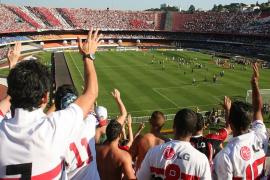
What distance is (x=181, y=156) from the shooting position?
14.2 feet

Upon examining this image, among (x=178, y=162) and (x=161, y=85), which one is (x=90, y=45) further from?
(x=161, y=85)

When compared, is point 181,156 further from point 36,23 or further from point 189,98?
point 36,23

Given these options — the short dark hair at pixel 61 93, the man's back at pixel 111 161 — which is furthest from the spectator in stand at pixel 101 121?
the short dark hair at pixel 61 93

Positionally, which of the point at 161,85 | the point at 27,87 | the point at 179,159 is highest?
the point at 27,87

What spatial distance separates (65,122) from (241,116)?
2.70m

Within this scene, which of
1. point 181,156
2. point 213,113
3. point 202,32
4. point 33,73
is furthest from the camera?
point 202,32

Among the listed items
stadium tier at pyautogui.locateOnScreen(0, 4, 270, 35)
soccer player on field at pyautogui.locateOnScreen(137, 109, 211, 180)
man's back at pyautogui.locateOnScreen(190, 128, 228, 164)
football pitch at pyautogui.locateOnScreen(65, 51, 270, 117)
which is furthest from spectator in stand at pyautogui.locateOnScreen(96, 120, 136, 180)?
stadium tier at pyautogui.locateOnScreen(0, 4, 270, 35)

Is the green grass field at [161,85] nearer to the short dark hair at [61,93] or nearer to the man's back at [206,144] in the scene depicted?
the man's back at [206,144]

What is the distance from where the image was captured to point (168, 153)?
440 centimetres

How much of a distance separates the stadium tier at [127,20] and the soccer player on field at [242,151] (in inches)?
3206

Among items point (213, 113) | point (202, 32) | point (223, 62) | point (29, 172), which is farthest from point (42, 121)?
point (202, 32)

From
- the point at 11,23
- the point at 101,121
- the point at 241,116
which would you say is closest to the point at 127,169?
the point at 101,121

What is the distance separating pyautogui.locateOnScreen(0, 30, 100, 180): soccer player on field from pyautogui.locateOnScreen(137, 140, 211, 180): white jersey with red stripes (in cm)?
135

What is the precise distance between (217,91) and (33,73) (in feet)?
127
